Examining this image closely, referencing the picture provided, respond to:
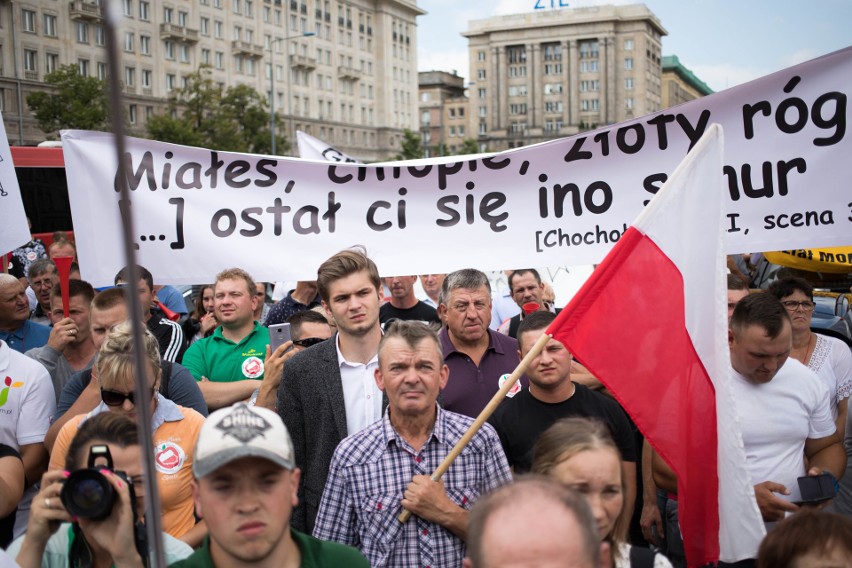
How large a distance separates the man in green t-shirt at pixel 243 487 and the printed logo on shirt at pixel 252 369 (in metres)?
3.28

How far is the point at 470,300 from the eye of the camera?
5.25m

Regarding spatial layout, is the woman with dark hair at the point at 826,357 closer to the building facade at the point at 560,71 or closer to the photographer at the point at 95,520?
Answer: the photographer at the point at 95,520

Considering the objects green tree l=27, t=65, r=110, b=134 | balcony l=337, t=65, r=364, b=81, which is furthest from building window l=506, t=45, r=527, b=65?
green tree l=27, t=65, r=110, b=134

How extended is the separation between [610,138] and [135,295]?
3927 millimetres

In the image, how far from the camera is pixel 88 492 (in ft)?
8.13

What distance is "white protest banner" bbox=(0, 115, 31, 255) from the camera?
17.6ft

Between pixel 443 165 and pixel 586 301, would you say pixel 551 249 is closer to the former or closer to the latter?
pixel 443 165

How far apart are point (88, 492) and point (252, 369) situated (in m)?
3.24

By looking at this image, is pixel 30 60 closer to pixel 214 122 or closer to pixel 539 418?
pixel 214 122

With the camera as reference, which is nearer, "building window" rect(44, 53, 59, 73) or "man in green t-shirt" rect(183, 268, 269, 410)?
"man in green t-shirt" rect(183, 268, 269, 410)

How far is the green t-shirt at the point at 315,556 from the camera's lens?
2441 millimetres

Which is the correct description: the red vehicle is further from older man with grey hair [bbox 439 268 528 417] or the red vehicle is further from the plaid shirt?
the plaid shirt

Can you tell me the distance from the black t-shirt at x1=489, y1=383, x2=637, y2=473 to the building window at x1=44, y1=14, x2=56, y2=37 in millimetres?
52799

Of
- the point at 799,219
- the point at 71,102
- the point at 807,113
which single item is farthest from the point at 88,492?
the point at 71,102
